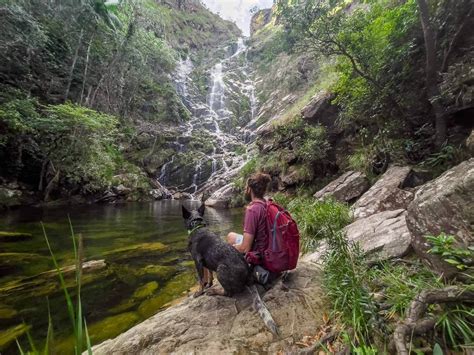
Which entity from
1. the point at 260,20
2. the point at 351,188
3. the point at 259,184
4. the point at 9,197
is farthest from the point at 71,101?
the point at 260,20

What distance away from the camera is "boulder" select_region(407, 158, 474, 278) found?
2.29 m

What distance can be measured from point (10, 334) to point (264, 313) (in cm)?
353

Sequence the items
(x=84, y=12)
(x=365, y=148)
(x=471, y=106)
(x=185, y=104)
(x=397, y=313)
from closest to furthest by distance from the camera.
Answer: (x=397, y=313) < (x=471, y=106) < (x=365, y=148) < (x=84, y=12) < (x=185, y=104)

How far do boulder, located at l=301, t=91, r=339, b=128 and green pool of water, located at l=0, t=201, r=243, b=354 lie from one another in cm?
791

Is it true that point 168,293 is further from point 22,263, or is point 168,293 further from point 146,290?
point 22,263

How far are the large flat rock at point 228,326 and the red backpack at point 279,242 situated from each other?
0.88 ft

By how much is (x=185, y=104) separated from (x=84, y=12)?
2194cm

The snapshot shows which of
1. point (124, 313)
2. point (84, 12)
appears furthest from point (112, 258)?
point (84, 12)

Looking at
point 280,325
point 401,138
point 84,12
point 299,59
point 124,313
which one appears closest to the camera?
point 280,325

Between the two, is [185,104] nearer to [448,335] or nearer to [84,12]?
[84,12]

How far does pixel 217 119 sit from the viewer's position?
40.2 meters

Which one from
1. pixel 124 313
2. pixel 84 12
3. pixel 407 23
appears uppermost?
pixel 84 12

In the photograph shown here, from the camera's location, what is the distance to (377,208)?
246 inches

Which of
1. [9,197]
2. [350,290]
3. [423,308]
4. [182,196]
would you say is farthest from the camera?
[182,196]
